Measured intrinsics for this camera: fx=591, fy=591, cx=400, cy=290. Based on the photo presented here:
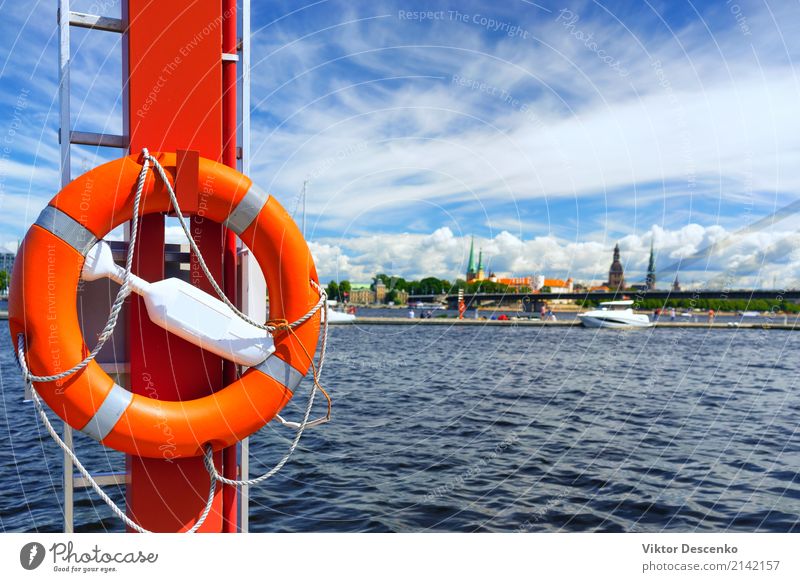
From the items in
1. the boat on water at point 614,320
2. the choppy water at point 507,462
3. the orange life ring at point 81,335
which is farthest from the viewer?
the boat on water at point 614,320

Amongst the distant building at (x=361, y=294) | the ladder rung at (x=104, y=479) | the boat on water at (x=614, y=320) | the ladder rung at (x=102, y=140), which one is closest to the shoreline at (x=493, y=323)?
the boat on water at (x=614, y=320)

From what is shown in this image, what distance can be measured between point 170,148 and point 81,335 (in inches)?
26.7

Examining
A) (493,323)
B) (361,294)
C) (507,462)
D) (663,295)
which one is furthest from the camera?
(361,294)

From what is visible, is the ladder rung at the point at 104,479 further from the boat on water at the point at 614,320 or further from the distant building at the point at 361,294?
the distant building at the point at 361,294

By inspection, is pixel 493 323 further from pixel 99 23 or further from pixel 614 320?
pixel 99 23

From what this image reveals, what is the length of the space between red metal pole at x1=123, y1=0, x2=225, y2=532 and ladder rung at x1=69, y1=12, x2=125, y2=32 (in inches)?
1.6

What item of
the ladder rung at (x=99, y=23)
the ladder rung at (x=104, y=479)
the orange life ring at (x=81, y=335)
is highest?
the ladder rung at (x=99, y=23)

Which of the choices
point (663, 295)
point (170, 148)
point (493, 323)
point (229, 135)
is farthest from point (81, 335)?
point (663, 295)

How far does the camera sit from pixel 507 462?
4.89 metres

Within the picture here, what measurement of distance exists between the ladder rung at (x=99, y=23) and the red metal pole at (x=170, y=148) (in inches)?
1.6

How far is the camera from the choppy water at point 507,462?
147 inches

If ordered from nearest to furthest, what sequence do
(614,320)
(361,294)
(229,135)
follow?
1. (229,135)
2. (614,320)
3. (361,294)

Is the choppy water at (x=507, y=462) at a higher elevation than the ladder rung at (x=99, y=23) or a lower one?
lower

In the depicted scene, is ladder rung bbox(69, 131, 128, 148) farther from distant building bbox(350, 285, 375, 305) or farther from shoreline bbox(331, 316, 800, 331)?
distant building bbox(350, 285, 375, 305)
